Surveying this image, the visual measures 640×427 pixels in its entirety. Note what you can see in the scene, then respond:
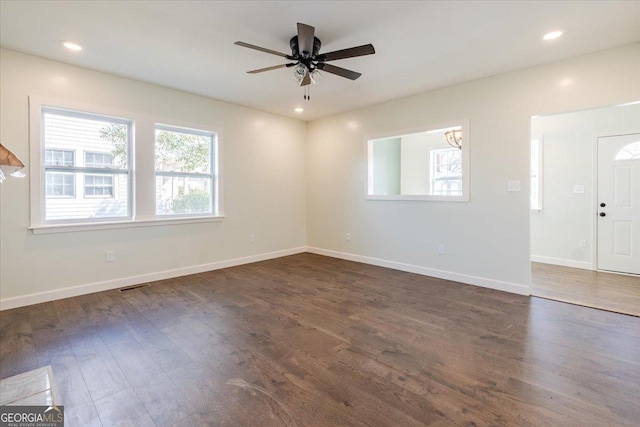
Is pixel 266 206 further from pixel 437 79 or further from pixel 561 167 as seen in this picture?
pixel 561 167

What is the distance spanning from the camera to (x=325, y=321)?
2.93 meters

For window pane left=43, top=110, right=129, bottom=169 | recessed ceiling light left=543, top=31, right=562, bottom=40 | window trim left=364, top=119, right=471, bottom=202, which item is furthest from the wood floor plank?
recessed ceiling light left=543, top=31, right=562, bottom=40

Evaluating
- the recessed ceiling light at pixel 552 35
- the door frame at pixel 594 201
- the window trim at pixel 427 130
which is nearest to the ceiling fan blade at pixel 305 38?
the recessed ceiling light at pixel 552 35

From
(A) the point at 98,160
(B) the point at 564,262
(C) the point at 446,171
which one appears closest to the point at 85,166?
(A) the point at 98,160

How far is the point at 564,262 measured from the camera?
5.06 metres

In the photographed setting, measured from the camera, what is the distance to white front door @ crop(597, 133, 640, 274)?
14.6 ft

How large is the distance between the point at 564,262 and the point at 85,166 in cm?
722

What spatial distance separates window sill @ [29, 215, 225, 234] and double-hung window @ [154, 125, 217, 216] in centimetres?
14

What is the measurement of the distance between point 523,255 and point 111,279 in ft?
17.0

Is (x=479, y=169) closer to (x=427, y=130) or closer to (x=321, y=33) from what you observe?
(x=427, y=130)

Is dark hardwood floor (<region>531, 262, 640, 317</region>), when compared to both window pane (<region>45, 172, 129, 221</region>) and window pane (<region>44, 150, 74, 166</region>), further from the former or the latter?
window pane (<region>44, 150, 74, 166</region>)

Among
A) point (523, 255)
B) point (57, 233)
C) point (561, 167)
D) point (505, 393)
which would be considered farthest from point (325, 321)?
point (561, 167)

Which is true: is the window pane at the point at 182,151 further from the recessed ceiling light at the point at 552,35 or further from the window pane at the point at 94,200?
the recessed ceiling light at the point at 552,35

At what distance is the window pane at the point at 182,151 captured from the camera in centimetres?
441
